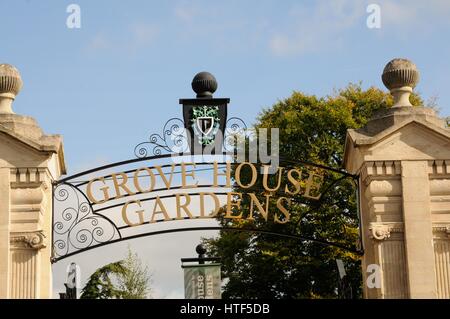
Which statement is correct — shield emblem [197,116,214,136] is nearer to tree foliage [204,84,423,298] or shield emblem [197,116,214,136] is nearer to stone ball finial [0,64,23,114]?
stone ball finial [0,64,23,114]

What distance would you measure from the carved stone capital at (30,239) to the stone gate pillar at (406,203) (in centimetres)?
522

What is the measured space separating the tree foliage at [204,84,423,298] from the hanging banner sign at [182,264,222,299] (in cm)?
1562

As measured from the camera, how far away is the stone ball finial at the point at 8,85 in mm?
16188

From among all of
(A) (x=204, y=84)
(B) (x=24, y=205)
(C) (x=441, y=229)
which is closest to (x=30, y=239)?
(B) (x=24, y=205)

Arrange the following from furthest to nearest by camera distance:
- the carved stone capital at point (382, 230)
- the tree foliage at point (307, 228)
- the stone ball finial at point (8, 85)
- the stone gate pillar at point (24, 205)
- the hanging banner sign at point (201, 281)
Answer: the tree foliage at point (307, 228) → the stone ball finial at point (8, 85) → the carved stone capital at point (382, 230) → the stone gate pillar at point (24, 205) → the hanging banner sign at point (201, 281)

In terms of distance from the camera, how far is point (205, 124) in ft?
54.3

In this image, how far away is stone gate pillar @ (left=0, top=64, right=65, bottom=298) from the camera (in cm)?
1535

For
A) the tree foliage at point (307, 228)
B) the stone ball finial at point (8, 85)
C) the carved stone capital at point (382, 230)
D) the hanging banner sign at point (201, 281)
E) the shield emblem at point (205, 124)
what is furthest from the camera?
the tree foliage at point (307, 228)

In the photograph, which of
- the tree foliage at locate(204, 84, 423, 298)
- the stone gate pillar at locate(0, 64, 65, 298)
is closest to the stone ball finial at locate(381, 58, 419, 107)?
the stone gate pillar at locate(0, 64, 65, 298)

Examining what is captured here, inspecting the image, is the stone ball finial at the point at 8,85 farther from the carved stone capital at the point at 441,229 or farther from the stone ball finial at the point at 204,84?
the carved stone capital at the point at 441,229

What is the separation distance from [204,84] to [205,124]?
690mm

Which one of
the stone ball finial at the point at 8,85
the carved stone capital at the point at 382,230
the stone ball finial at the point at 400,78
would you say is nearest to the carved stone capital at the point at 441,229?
the carved stone capital at the point at 382,230

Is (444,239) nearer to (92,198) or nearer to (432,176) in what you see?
(432,176)
